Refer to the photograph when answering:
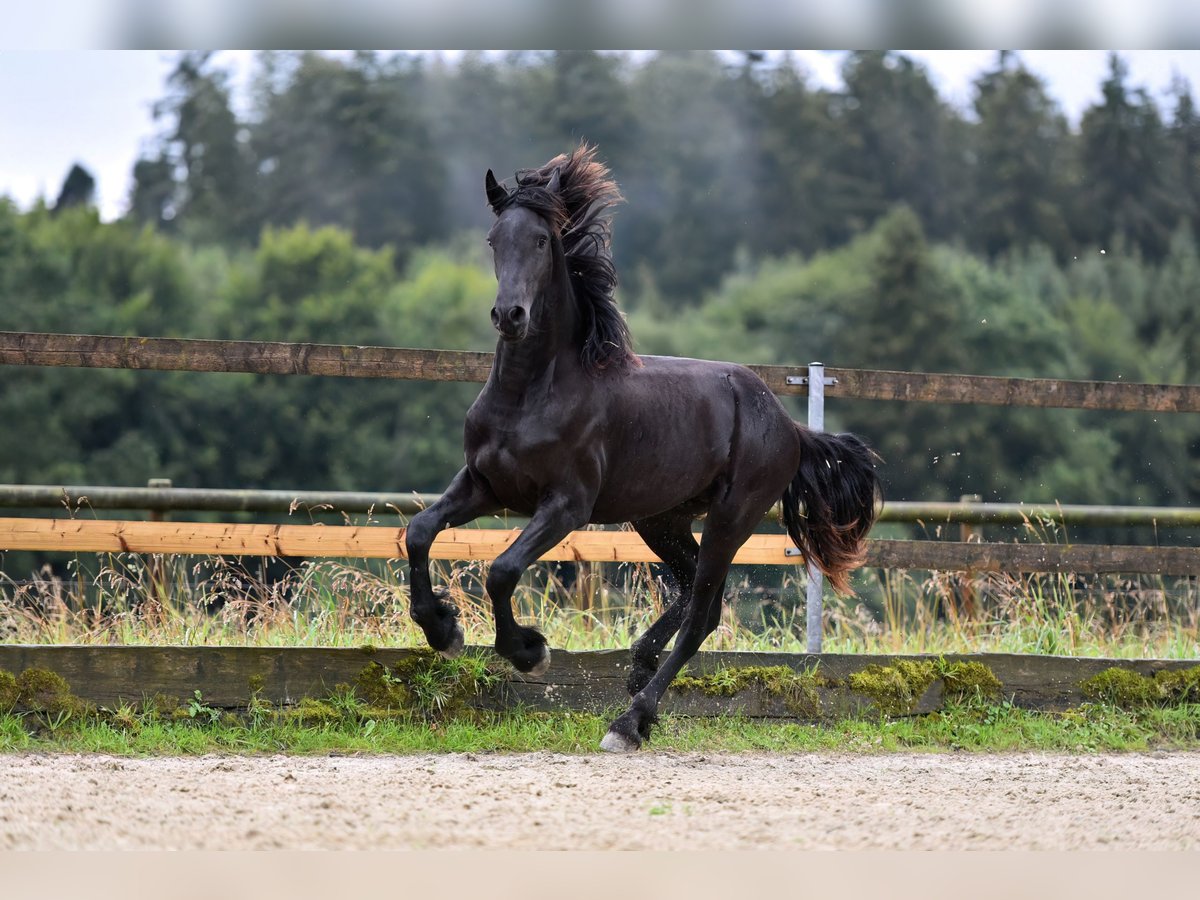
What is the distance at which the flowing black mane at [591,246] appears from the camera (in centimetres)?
482

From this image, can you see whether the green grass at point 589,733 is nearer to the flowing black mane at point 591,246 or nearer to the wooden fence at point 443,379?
the wooden fence at point 443,379

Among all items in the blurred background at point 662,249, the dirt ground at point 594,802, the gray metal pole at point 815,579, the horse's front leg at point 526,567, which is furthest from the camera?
the blurred background at point 662,249

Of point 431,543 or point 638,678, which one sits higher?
point 431,543

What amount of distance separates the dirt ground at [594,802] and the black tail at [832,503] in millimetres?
989

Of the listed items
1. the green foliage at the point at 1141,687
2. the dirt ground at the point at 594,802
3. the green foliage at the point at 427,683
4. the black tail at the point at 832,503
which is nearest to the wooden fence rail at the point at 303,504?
the black tail at the point at 832,503

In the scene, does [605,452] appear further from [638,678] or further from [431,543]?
[638,678]

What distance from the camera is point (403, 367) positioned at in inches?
217

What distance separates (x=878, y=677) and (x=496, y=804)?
2.48 metres

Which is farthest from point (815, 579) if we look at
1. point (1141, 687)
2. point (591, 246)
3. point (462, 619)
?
point (591, 246)

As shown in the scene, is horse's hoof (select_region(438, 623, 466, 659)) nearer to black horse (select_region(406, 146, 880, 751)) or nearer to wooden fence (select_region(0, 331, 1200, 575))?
black horse (select_region(406, 146, 880, 751))

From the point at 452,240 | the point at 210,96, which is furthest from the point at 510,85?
the point at 210,96

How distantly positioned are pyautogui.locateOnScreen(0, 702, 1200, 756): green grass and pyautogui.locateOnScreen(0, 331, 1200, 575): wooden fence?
0.76 metres

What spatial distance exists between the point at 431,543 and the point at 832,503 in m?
1.97

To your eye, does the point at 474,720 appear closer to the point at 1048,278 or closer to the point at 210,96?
the point at 1048,278
